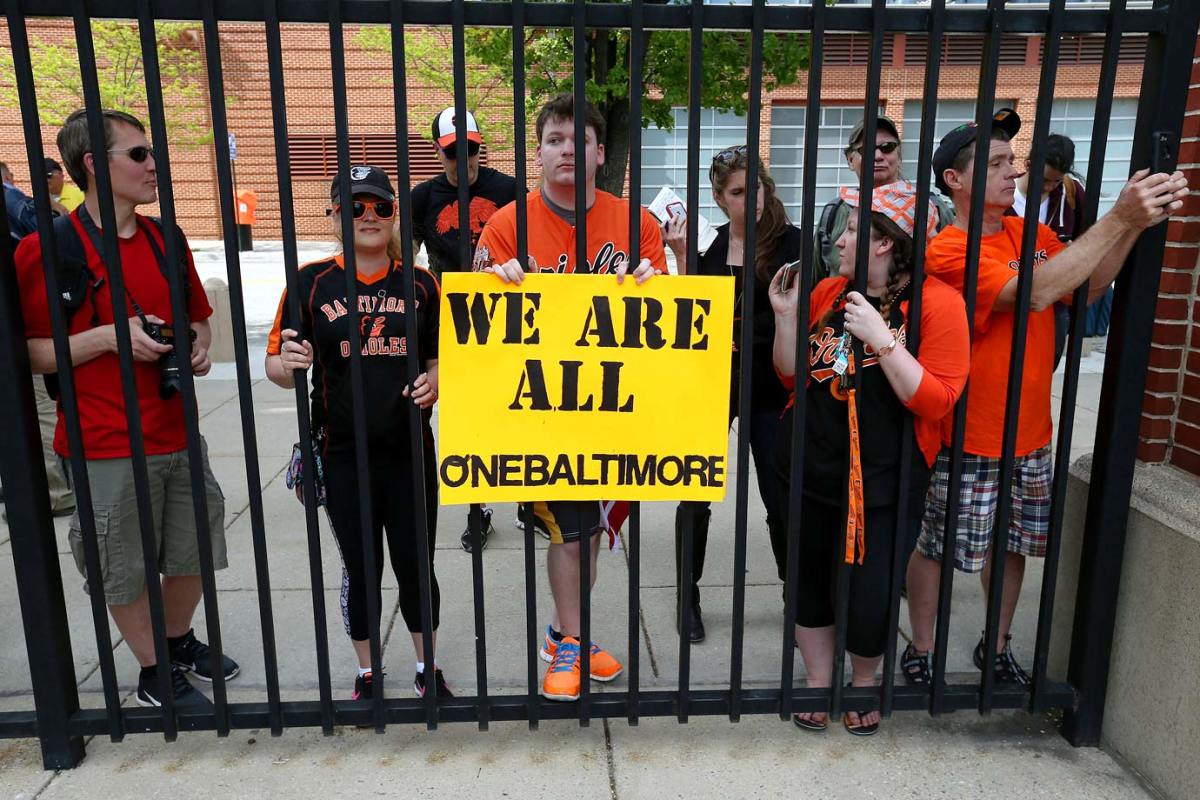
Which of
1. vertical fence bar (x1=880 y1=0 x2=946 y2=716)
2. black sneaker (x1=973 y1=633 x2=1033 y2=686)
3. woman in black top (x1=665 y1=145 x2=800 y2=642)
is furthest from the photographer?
woman in black top (x1=665 y1=145 x2=800 y2=642)

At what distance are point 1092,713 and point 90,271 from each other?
332 centimetres

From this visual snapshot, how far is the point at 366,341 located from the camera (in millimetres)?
2795

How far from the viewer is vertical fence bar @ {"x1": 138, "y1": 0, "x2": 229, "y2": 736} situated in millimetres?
2336

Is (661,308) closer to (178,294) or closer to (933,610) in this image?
(178,294)

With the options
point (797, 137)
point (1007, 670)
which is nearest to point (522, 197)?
point (1007, 670)

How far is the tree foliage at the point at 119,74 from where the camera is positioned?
1733 cm

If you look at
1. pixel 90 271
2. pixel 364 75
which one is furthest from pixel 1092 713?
pixel 364 75

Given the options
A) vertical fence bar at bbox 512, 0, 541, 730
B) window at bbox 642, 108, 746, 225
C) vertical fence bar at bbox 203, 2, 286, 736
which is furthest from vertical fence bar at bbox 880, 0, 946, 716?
window at bbox 642, 108, 746, 225

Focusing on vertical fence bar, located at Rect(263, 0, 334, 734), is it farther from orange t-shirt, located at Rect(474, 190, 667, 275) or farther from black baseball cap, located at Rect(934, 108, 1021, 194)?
black baseball cap, located at Rect(934, 108, 1021, 194)

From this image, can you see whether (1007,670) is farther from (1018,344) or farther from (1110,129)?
(1110,129)

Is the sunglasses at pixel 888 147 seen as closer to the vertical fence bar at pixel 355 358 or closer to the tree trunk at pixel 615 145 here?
the vertical fence bar at pixel 355 358

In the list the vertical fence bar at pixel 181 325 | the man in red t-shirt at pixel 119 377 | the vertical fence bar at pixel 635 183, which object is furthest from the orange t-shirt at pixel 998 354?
the man in red t-shirt at pixel 119 377

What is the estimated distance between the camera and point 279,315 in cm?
283

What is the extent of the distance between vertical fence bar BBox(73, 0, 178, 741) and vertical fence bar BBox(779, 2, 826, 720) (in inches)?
70.9
